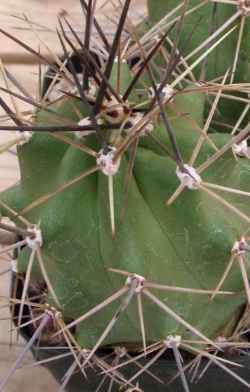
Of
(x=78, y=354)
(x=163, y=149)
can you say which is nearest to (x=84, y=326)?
(x=78, y=354)

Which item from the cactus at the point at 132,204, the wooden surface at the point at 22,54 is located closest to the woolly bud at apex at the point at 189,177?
the cactus at the point at 132,204

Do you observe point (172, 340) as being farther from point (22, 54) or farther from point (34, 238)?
point (22, 54)

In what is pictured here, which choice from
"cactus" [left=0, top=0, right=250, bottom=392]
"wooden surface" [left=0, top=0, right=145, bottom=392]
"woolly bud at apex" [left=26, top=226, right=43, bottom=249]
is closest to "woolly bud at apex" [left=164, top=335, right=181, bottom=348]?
"cactus" [left=0, top=0, right=250, bottom=392]

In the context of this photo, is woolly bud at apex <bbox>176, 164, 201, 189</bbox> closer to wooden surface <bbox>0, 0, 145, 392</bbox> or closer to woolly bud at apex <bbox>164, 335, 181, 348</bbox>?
woolly bud at apex <bbox>164, 335, 181, 348</bbox>

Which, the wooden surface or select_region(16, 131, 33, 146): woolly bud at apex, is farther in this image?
the wooden surface

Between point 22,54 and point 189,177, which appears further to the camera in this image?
point 22,54

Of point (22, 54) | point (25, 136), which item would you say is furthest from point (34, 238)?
point (22, 54)

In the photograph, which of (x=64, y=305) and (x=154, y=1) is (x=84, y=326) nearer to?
(x=64, y=305)

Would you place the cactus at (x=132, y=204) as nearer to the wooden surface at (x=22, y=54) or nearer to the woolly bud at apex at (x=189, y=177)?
the woolly bud at apex at (x=189, y=177)

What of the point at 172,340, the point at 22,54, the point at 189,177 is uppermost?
the point at 22,54
